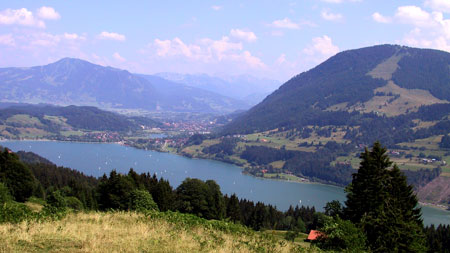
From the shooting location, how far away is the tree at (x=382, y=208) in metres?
18.4

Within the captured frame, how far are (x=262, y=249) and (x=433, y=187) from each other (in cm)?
13441

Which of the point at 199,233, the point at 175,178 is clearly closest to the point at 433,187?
the point at 175,178

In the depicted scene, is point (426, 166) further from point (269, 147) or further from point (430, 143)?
point (269, 147)

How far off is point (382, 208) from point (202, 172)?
130m

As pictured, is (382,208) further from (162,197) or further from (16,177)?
(16,177)

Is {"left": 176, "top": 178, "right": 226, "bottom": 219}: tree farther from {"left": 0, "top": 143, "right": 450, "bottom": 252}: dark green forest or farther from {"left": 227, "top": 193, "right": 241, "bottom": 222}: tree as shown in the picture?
{"left": 227, "top": 193, "right": 241, "bottom": 222}: tree

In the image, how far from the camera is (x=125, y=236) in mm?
→ 10406

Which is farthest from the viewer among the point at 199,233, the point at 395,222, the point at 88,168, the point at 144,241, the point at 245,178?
the point at 245,178

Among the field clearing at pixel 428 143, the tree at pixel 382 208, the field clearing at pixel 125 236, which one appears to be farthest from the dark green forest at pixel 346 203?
the field clearing at pixel 428 143

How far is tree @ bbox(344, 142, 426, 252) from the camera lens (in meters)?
18.4

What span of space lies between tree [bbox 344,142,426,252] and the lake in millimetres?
79009

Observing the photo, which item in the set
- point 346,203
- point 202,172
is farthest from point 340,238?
point 202,172

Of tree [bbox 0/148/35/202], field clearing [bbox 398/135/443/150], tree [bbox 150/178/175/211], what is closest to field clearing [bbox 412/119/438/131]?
field clearing [bbox 398/135/443/150]

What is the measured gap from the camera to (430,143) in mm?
168750
